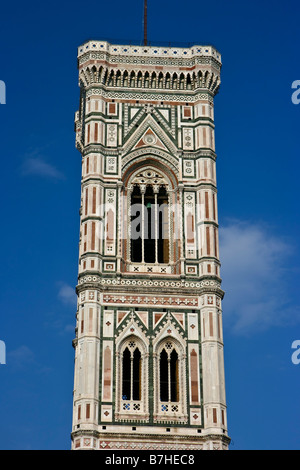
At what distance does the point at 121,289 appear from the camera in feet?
138

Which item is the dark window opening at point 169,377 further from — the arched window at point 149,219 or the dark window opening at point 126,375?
the arched window at point 149,219

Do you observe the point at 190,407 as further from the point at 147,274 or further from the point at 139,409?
the point at 147,274

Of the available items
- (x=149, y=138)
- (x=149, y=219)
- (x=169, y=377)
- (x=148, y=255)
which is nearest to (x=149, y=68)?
(x=149, y=138)

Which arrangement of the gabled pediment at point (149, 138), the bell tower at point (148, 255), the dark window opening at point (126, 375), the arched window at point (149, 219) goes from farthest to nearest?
the gabled pediment at point (149, 138) → the arched window at point (149, 219) → the dark window opening at point (126, 375) → the bell tower at point (148, 255)

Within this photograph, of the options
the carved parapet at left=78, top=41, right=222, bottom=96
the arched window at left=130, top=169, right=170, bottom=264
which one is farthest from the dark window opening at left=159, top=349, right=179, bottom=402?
the carved parapet at left=78, top=41, right=222, bottom=96

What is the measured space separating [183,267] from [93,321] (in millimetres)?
4000

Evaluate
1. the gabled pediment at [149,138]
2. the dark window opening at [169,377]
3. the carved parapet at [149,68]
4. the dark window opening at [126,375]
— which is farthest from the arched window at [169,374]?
the carved parapet at [149,68]

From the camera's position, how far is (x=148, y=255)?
1737 inches

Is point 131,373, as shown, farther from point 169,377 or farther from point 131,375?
point 169,377

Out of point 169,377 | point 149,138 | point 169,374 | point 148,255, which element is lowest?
point 169,377

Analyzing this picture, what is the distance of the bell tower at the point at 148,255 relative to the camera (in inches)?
1574

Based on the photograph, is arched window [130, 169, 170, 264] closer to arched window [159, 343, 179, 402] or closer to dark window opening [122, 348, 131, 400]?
arched window [159, 343, 179, 402]

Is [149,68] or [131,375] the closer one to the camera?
[131,375]
